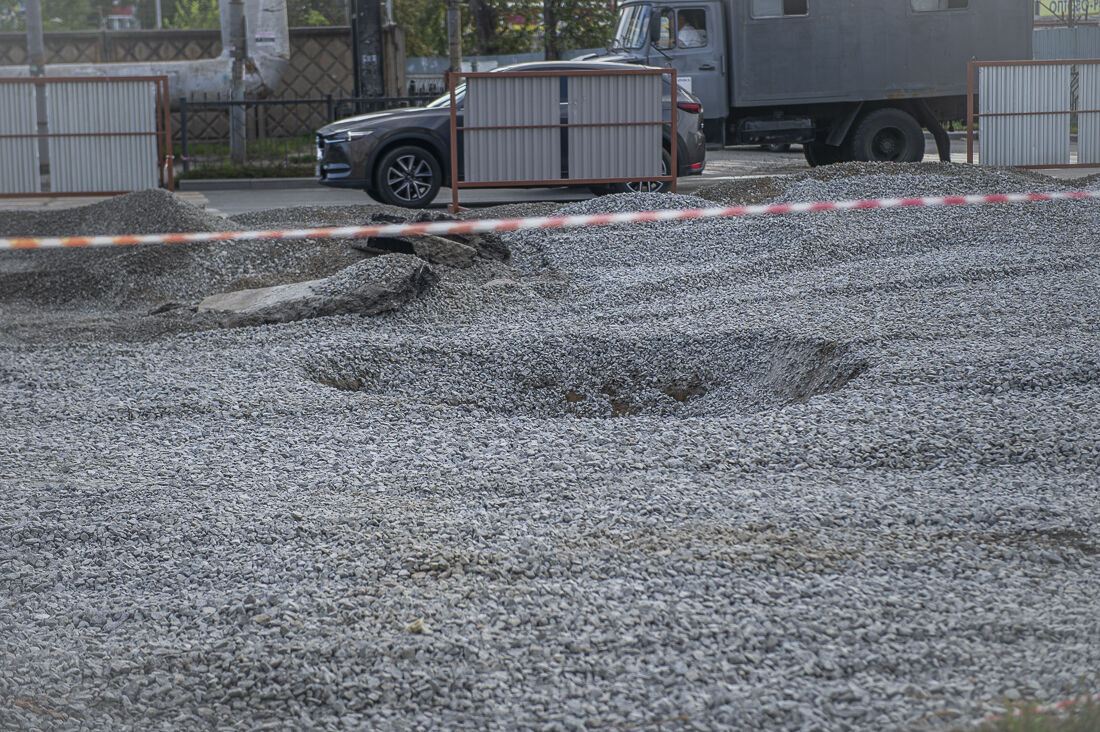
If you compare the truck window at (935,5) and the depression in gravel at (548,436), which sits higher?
the truck window at (935,5)

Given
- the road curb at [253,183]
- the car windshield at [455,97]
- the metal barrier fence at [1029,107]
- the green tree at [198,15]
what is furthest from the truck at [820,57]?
the green tree at [198,15]

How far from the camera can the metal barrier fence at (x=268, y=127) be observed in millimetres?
21016

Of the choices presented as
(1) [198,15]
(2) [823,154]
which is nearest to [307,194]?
(2) [823,154]

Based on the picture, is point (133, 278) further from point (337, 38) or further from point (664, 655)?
point (337, 38)

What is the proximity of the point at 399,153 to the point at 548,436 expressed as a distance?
10111 mm

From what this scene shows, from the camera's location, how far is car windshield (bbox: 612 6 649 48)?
1794 cm

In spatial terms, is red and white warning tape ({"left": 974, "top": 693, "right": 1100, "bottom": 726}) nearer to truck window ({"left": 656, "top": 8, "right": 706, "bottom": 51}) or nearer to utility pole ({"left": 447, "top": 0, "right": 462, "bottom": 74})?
truck window ({"left": 656, "top": 8, "right": 706, "bottom": 51})

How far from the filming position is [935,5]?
18219 millimetres

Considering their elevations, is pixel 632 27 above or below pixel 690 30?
above

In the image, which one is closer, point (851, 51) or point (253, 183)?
point (851, 51)

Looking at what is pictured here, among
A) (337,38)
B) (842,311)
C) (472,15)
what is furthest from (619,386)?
(472,15)

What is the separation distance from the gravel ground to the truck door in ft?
31.4

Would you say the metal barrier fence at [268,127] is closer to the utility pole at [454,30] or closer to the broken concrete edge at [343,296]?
the utility pole at [454,30]

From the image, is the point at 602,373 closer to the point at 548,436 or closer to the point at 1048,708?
the point at 548,436
